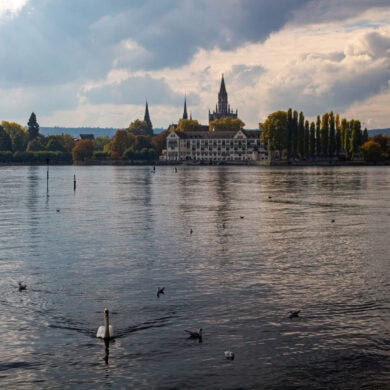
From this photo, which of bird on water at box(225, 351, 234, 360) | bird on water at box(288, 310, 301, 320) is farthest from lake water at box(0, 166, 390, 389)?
bird on water at box(225, 351, 234, 360)

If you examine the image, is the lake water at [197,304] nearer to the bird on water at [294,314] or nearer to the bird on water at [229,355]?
the bird on water at [294,314]

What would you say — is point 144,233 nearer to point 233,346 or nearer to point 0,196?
point 233,346

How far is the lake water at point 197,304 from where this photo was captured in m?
22.0

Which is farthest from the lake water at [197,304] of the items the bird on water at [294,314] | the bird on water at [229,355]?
the bird on water at [229,355]

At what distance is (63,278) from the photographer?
35375 mm

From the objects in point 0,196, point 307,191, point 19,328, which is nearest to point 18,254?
point 19,328

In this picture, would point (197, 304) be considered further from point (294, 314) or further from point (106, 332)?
point (106, 332)

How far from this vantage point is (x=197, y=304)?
98.2 feet

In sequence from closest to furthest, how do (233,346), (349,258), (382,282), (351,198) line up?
(233,346) → (382,282) → (349,258) → (351,198)

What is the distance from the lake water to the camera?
2198 centimetres

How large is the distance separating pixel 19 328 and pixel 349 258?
22.8 m

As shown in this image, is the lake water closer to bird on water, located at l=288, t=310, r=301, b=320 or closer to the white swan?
bird on water, located at l=288, t=310, r=301, b=320

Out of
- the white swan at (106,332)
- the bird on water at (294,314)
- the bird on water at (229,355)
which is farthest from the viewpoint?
the bird on water at (294,314)

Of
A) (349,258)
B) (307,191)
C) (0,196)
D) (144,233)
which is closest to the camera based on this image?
(349,258)
